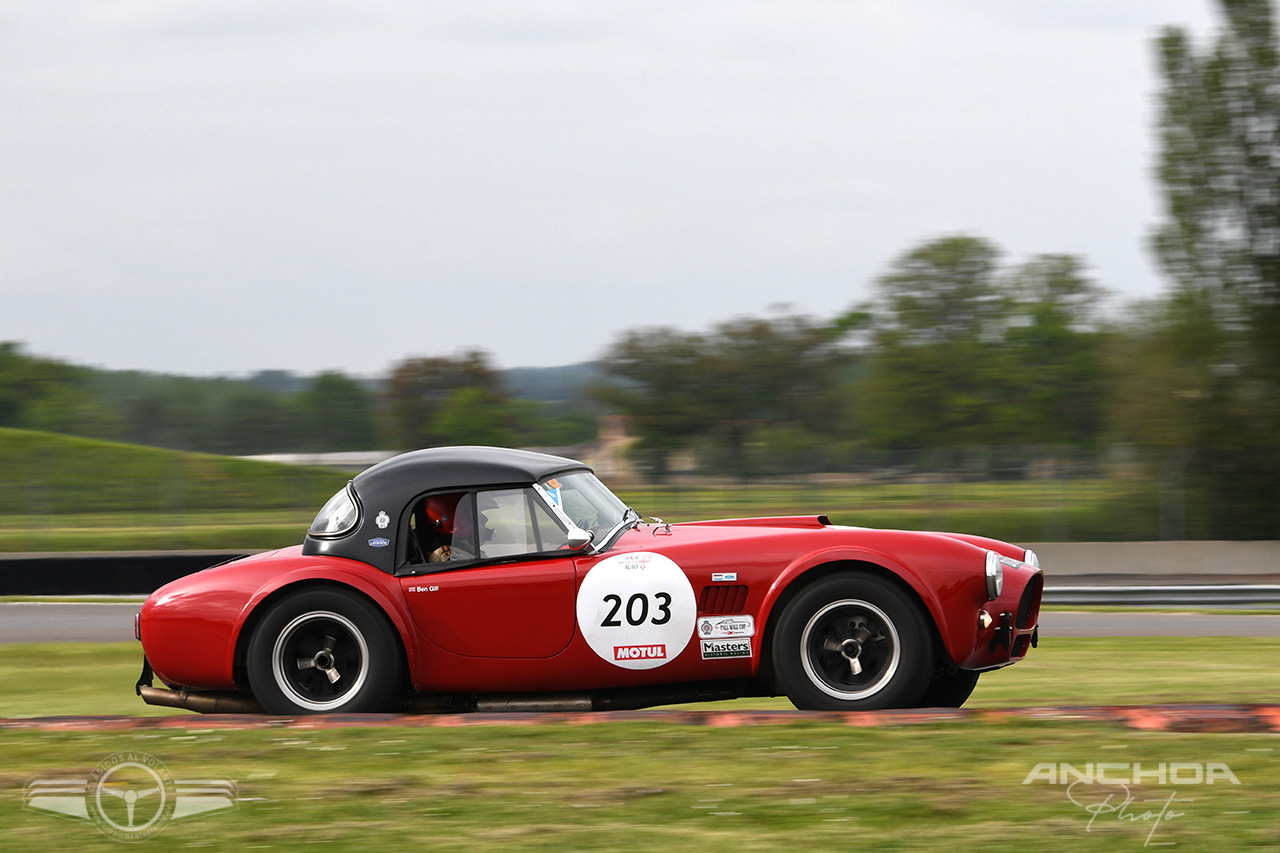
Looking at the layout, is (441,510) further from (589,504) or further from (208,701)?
(208,701)

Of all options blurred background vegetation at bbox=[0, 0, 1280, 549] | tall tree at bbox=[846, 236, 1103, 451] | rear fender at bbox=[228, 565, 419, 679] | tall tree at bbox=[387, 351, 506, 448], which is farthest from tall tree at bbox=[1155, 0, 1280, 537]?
rear fender at bbox=[228, 565, 419, 679]

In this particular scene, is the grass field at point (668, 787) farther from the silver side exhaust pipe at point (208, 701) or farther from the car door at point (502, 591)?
the car door at point (502, 591)

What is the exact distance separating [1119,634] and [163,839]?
10.2 meters

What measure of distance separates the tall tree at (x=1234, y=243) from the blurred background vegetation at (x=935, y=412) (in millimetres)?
38

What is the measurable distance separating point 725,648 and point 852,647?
59 centimetres

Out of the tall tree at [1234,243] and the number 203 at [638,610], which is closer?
the number 203 at [638,610]

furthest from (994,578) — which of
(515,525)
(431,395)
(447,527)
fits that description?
(431,395)

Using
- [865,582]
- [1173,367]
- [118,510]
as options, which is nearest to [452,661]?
[865,582]

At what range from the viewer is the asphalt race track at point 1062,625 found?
12211mm

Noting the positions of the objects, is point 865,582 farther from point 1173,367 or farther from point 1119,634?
point 1173,367

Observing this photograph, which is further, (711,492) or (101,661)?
(711,492)

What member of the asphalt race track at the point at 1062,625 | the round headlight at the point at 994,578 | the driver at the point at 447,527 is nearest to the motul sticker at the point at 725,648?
the round headlight at the point at 994,578

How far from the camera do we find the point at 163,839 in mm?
4035

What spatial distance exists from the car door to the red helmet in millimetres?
114
